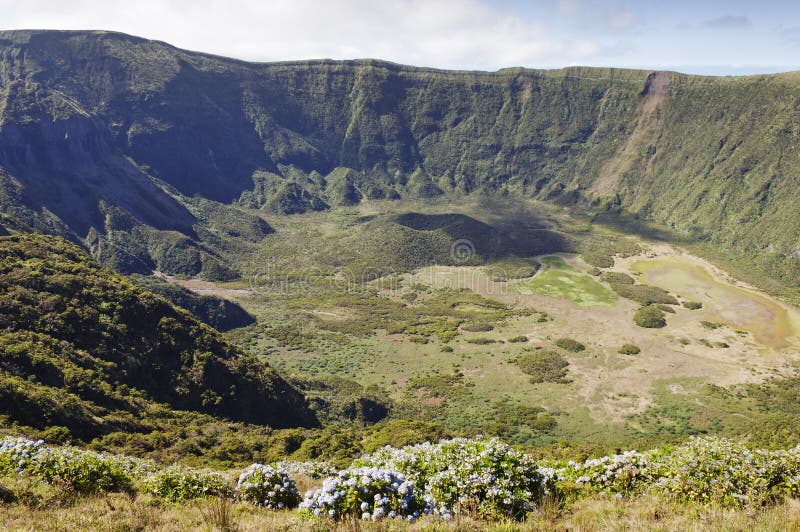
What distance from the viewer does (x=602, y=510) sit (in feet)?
42.3

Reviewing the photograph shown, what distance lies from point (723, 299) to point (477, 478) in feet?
422

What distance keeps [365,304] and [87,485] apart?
4094 inches

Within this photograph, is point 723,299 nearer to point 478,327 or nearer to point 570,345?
point 570,345

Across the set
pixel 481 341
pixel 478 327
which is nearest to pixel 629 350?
pixel 481 341

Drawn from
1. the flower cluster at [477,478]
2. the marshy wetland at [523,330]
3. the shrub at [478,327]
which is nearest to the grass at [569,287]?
the marshy wetland at [523,330]

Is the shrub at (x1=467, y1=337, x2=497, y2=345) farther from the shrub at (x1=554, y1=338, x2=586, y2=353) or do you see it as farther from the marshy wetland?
the shrub at (x1=554, y1=338, x2=586, y2=353)

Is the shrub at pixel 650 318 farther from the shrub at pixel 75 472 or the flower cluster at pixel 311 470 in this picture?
the shrub at pixel 75 472

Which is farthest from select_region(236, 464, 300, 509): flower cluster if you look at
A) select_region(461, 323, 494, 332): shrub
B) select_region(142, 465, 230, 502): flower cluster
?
select_region(461, 323, 494, 332): shrub

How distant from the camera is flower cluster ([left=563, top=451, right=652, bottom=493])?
49.4 ft

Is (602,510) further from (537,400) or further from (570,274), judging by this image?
(570,274)

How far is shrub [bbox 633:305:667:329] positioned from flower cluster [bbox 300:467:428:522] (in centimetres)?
10053

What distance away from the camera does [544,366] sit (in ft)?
260

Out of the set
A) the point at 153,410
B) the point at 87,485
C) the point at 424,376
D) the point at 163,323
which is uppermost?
the point at 87,485

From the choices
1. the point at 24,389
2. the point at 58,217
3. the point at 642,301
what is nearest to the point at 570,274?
the point at 642,301
